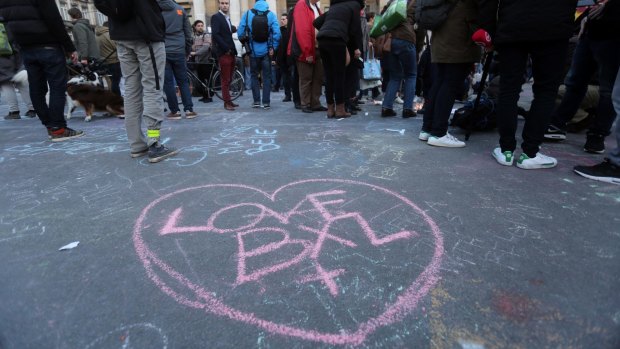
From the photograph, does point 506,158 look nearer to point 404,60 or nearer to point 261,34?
point 404,60

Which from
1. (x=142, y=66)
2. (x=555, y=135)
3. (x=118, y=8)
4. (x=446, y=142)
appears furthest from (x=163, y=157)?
(x=555, y=135)

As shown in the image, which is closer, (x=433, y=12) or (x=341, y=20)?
(x=433, y=12)

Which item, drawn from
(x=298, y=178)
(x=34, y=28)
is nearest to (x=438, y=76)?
(x=298, y=178)

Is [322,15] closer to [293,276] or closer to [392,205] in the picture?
[392,205]

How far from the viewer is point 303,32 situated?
5309mm

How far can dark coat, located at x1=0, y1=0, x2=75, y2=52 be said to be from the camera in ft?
12.6

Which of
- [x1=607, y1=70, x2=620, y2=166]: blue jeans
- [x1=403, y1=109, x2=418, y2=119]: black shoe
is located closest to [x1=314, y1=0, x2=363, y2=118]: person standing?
[x1=403, y1=109, x2=418, y2=119]: black shoe

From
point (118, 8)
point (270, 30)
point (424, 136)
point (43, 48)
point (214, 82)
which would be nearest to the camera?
point (118, 8)

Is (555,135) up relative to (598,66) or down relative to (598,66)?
down

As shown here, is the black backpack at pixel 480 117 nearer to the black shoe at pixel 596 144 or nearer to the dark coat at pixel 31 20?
the black shoe at pixel 596 144

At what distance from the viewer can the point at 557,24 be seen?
258cm

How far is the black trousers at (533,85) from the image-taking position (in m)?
2.72

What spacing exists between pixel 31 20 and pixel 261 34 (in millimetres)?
3317

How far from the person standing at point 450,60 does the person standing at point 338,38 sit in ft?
5.26
